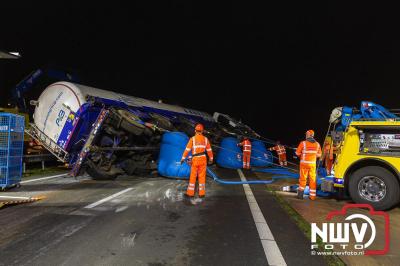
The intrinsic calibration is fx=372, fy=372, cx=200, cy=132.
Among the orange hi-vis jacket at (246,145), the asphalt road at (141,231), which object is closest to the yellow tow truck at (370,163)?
the asphalt road at (141,231)

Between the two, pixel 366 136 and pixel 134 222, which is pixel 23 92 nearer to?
pixel 134 222

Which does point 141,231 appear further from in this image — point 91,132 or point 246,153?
point 246,153

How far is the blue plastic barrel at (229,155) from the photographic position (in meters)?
16.5

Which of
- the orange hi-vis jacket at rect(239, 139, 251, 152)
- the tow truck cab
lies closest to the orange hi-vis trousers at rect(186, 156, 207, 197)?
the tow truck cab

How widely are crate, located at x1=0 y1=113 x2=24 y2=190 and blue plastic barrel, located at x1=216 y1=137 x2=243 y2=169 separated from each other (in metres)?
9.60

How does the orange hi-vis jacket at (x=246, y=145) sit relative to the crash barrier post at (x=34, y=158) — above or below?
above

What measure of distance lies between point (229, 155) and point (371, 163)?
30.4 ft

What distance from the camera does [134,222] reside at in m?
5.72

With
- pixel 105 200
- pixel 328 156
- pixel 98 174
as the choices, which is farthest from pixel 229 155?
pixel 105 200

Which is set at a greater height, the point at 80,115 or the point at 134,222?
the point at 80,115

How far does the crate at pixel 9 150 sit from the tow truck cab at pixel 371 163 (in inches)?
277

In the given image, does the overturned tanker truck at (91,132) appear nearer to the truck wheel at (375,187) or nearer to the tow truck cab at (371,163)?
the tow truck cab at (371,163)

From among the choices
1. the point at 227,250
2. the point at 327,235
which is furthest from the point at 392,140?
the point at 227,250

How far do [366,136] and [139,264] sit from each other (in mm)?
5765
